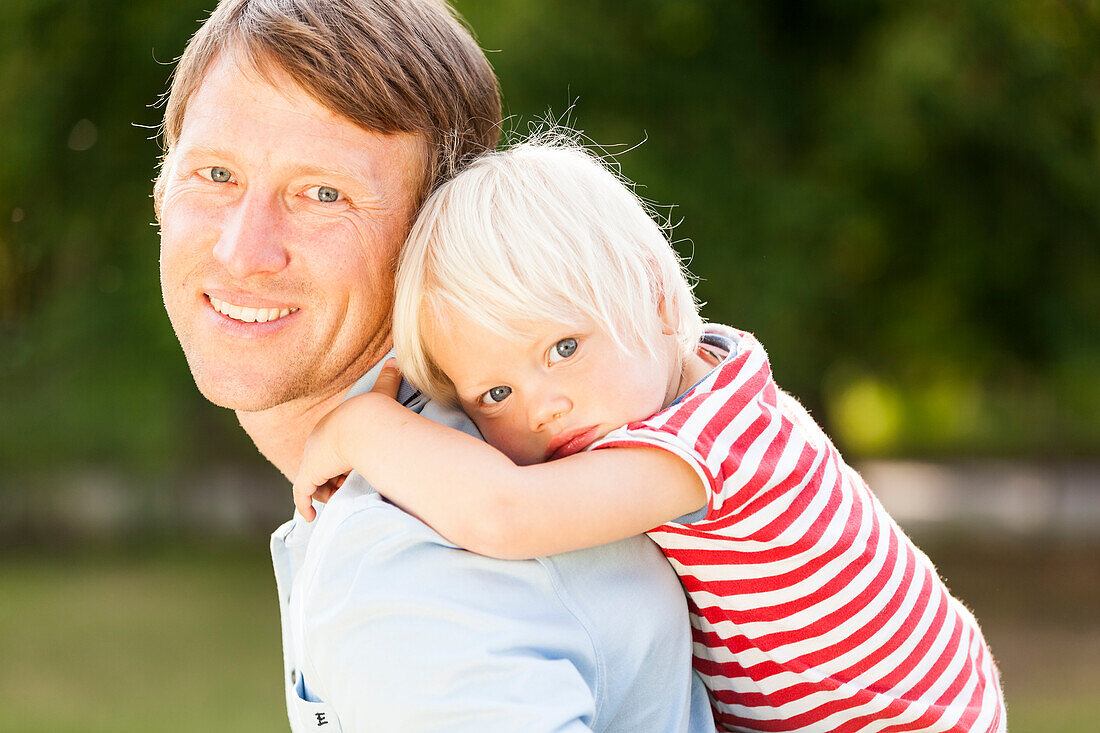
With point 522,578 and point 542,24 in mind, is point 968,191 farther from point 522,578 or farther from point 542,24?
point 522,578

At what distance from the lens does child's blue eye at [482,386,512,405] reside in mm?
2057

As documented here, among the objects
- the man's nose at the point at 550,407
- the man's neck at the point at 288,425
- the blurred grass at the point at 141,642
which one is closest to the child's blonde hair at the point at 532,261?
the man's nose at the point at 550,407

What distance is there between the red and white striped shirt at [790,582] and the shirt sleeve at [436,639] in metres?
0.32

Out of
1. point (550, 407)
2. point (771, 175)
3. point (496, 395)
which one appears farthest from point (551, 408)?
point (771, 175)

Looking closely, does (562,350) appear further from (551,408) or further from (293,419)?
(293,419)

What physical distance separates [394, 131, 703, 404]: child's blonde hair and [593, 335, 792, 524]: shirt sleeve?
0.19 m

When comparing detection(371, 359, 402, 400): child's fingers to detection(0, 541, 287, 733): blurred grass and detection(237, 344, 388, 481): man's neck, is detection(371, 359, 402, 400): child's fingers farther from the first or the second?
detection(0, 541, 287, 733): blurred grass

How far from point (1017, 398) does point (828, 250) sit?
6007 mm

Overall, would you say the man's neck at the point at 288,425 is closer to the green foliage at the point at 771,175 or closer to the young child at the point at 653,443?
the young child at the point at 653,443

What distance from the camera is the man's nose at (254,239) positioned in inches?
85.8

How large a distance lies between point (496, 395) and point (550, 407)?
12 cm

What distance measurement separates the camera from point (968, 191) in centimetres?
Answer: 1084

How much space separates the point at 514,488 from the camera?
1.74 m

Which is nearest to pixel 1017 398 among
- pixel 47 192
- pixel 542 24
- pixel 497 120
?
pixel 542 24
